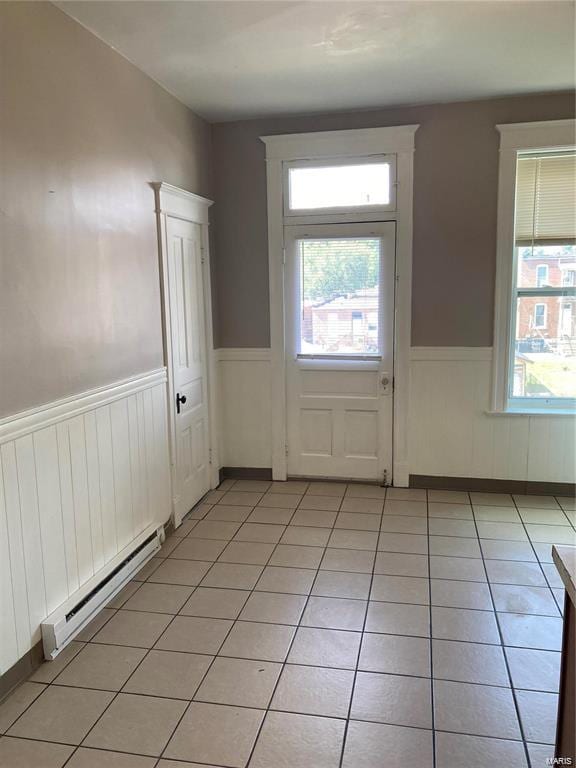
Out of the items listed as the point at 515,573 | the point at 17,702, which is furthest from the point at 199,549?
the point at 515,573

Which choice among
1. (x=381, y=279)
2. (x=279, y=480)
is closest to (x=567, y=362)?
(x=381, y=279)

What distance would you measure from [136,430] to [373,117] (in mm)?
2777

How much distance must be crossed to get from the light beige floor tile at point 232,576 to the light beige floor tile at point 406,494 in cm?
143

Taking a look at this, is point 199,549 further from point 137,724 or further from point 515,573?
point 515,573

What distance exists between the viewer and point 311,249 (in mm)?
4379

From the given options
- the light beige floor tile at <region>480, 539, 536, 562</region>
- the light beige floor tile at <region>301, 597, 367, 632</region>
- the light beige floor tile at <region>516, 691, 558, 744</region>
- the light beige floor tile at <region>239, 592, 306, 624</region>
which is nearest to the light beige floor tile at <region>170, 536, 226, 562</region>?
the light beige floor tile at <region>239, 592, 306, 624</region>

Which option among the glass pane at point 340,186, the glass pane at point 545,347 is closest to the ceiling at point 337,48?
the glass pane at point 340,186

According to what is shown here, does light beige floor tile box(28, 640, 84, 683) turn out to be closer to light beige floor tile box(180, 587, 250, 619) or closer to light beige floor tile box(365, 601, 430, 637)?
light beige floor tile box(180, 587, 250, 619)

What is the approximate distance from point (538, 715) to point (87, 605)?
6.41 feet

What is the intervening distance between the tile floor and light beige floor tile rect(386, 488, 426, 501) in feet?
1.46

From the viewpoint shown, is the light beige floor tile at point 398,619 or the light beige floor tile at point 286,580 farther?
the light beige floor tile at point 286,580

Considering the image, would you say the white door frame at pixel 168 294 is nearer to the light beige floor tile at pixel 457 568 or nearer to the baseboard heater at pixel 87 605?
the baseboard heater at pixel 87 605

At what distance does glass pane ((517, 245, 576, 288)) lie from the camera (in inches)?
160

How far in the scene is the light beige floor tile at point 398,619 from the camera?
265cm
